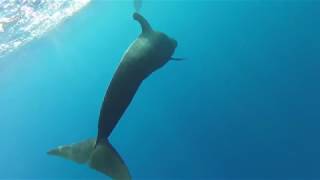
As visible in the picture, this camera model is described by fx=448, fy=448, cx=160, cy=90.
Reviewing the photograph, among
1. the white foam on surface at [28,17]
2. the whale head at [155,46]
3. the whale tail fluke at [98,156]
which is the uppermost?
the whale head at [155,46]

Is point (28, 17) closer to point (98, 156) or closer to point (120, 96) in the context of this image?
point (98, 156)

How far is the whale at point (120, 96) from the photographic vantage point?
18.8 feet

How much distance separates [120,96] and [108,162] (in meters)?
1.00

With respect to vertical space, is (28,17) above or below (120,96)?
below

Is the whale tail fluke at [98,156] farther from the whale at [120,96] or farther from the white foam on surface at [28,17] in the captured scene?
the white foam on surface at [28,17]

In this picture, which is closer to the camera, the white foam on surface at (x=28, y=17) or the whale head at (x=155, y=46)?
the whale head at (x=155, y=46)

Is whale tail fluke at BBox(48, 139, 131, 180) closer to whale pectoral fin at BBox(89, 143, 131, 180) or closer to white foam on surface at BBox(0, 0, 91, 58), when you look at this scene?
whale pectoral fin at BBox(89, 143, 131, 180)

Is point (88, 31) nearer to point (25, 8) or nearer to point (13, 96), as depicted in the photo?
point (13, 96)

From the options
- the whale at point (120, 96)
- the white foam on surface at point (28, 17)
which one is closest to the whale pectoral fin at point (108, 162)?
the whale at point (120, 96)

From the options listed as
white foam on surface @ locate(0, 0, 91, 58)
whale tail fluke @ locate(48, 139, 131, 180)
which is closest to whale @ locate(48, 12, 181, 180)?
whale tail fluke @ locate(48, 139, 131, 180)

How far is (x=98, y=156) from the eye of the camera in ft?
20.4

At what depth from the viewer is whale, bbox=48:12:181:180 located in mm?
5723

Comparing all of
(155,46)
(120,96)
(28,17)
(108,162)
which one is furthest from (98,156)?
(28,17)

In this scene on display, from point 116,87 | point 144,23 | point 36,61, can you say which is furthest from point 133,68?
→ point 36,61
